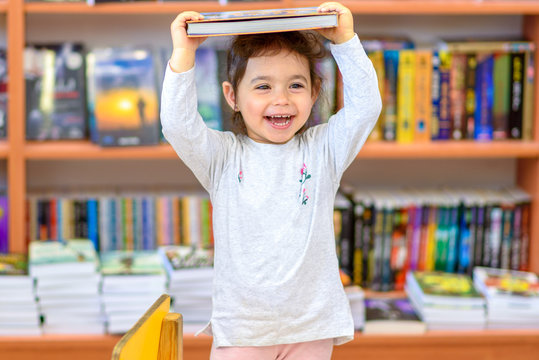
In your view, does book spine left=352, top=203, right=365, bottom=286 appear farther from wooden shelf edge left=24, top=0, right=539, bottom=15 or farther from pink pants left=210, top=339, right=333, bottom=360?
pink pants left=210, top=339, right=333, bottom=360

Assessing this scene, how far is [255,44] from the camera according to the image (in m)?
1.26

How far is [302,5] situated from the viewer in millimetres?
2021

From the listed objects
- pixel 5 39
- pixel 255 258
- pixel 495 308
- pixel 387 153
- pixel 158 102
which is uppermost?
pixel 5 39

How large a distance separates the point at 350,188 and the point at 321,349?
1.02 m

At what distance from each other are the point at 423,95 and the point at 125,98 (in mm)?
801

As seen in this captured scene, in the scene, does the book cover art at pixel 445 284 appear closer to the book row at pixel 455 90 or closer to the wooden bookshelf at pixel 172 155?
the wooden bookshelf at pixel 172 155

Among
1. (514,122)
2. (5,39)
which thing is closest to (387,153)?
(514,122)

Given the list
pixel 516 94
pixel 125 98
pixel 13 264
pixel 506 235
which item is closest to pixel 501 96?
pixel 516 94

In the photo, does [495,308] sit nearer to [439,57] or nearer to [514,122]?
[514,122]

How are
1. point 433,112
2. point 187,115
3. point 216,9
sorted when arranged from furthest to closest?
1. point 433,112
2. point 216,9
3. point 187,115

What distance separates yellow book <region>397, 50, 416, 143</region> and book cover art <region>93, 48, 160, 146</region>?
660 mm

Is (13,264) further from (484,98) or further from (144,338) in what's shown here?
(484,98)

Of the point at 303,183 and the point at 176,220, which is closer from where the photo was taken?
the point at 303,183

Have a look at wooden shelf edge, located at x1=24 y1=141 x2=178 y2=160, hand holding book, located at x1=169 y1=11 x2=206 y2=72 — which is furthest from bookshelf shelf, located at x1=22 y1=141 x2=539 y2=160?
hand holding book, located at x1=169 y1=11 x2=206 y2=72
